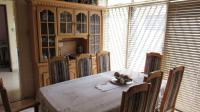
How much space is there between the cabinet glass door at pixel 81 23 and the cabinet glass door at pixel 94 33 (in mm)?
184

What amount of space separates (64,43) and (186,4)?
257 centimetres

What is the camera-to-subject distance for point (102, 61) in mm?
2961

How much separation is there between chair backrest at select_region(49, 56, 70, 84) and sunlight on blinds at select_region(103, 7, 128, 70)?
1.79 metres

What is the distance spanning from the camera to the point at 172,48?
2.85 metres

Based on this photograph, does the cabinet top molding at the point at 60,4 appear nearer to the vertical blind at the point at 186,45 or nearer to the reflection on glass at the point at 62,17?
the reflection on glass at the point at 62,17

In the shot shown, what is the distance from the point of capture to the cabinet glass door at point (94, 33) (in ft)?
12.4

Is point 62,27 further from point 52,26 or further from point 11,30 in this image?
point 11,30

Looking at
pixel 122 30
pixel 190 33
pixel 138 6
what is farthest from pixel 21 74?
pixel 190 33

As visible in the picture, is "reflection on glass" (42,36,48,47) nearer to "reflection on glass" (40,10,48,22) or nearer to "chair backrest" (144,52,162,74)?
"reflection on glass" (40,10,48,22)

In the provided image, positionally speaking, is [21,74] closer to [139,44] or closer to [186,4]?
[139,44]

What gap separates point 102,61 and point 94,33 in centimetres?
112

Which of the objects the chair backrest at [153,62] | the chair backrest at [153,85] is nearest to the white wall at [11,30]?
the chair backrest at [153,62]

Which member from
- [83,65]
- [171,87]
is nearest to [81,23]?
[83,65]

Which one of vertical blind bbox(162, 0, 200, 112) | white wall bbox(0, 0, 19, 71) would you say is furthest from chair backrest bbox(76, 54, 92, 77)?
white wall bbox(0, 0, 19, 71)
